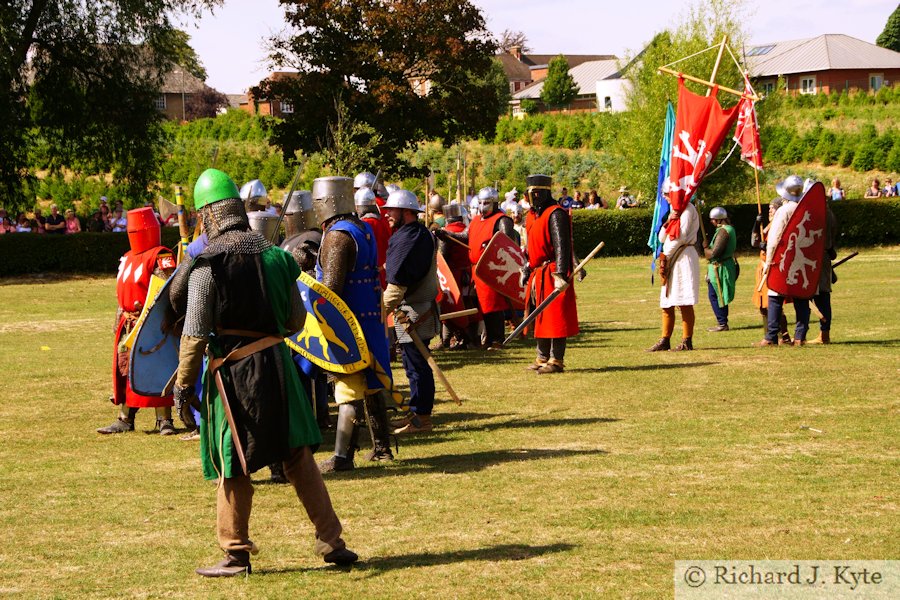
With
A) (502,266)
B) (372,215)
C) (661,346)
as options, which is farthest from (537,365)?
(372,215)

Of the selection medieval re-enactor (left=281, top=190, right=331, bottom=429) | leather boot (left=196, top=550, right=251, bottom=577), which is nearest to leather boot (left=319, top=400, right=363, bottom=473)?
medieval re-enactor (left=281, top=190, right=331, bottom=429)

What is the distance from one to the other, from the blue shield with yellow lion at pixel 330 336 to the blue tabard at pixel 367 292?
152 mm

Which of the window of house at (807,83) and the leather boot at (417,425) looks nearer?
the leather boot at (417,425)

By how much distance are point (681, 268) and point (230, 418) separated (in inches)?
326

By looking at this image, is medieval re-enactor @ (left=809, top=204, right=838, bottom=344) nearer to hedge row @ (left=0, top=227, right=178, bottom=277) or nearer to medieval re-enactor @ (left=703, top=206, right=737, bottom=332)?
medieval re-enactor @ (left=703, top=206, right=737, bottom=332)

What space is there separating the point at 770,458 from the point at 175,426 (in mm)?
4594

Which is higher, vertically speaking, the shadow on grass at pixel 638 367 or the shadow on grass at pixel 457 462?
the shadow on grass at pixel 457 462

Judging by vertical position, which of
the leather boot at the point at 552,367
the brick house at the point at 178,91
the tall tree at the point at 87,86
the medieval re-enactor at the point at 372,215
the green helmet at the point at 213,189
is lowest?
the leather boot at the point at 552,367

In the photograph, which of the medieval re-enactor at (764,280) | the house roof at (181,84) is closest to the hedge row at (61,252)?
the medieval re-enactor at (764,280)

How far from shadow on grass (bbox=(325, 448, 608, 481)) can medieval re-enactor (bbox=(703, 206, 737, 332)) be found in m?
7.83

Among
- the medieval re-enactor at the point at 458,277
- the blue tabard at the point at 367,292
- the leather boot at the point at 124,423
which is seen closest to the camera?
the blue tabard at the point at 367,292

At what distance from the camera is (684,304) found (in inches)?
512

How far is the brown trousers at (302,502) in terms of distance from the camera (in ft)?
18.0

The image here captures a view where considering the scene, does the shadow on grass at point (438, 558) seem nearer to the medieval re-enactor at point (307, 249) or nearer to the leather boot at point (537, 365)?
the medieval re-enactor at point (307, 249)
